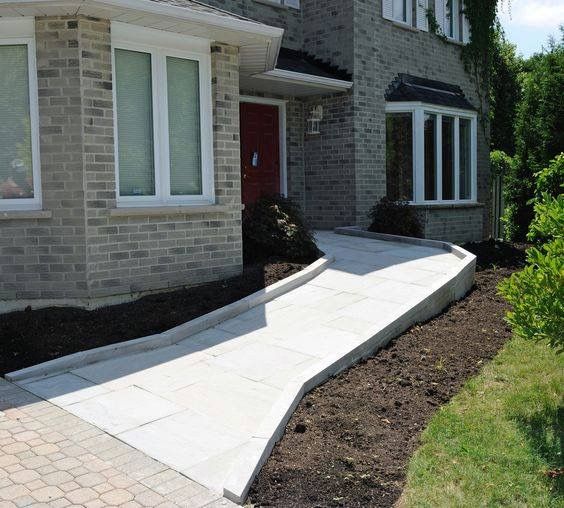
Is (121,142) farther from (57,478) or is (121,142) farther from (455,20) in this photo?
(455,20)

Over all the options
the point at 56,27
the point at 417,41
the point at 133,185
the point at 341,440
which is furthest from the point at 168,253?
the point at 417,41

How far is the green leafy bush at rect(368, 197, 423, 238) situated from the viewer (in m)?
11.6

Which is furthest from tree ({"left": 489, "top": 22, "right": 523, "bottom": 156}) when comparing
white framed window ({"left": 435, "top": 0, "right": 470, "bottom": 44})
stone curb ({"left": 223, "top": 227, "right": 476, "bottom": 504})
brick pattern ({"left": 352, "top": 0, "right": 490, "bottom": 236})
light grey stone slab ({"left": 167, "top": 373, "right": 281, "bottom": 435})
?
light grey stone slab ({"left": 167, "top": 373, "right": 281, "bottom": 435})

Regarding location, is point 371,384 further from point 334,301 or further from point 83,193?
point 83,193

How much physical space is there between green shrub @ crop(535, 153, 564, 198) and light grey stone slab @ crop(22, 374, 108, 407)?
10.7 m

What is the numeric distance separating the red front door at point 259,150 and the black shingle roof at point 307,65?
970 mm

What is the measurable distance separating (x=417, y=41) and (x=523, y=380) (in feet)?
32.9

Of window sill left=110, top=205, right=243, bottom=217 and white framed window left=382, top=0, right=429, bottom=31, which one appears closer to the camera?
window sill left=110, top=205, right=243, bottom=217

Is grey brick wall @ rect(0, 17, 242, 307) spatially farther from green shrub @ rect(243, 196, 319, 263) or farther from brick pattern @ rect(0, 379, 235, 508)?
brick pattern @ rect(0, 379, 235, 508)

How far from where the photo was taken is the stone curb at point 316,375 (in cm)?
382

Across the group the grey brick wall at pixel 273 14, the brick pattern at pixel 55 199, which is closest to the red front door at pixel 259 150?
the grey brick wall at pixel 273 14

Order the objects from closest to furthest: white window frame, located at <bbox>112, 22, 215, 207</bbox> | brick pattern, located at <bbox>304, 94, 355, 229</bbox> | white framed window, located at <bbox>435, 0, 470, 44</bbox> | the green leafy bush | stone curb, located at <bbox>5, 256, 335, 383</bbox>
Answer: stone curb, located at <bbox>5, 256, 335, 383</bbox>, white window frame, located at <bbox>112, 22, 215, 207</bbox>, the green leafy bush, brick pattern, located at <bbox>304, 94, 355, 229</bbox>, white framed window, located at <bbox>435, 0, 470, 44</bbox>

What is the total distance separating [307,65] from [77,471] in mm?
9457

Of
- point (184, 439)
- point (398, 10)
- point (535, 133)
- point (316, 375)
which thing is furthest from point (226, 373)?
point (535, 133)
